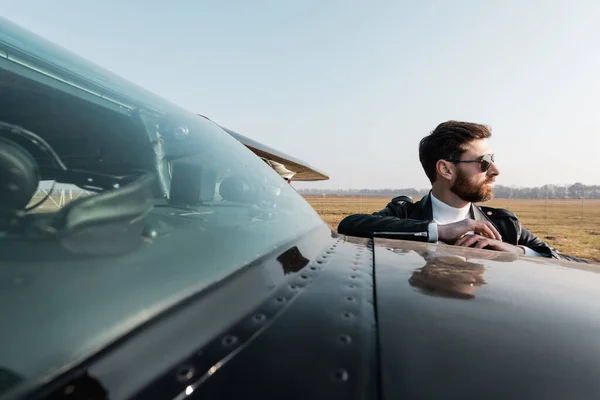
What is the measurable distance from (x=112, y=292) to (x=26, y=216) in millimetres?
231

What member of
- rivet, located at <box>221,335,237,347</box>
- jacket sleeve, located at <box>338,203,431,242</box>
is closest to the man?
jacket sleeve, located at <box>338,203,431,242</box>

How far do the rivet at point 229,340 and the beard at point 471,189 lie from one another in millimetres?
2695

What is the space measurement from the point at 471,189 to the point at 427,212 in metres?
0.41

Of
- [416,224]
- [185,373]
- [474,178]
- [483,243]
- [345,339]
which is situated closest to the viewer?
[185,373]

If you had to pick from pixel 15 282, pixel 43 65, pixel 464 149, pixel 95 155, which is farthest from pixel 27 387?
pixel 464 149

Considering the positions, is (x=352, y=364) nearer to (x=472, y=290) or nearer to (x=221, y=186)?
(x=472, y=290)

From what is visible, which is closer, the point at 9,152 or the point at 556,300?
the point at 9,152

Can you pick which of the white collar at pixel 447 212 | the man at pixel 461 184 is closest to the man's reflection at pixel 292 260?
the man at pixel 461 184

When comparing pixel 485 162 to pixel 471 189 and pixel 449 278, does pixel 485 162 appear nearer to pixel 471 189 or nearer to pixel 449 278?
pixel 471 189

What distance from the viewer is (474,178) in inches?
111

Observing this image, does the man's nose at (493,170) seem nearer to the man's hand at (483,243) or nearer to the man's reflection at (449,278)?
the man's hand at (483,243)

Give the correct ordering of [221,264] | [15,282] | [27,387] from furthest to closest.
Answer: [221,264] → [15,282] → [27,387]

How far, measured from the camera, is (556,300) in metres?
0.91

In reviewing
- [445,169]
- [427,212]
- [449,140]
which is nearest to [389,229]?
[427,212]
